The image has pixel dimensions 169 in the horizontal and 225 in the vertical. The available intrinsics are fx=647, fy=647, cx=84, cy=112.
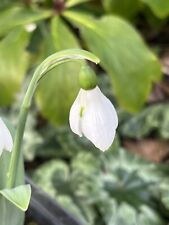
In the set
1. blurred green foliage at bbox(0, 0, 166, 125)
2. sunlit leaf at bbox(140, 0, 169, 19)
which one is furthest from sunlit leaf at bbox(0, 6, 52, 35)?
sunlit leaf at bbox(140, 0, 169, 19)

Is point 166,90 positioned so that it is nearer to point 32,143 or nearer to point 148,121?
point 148,121

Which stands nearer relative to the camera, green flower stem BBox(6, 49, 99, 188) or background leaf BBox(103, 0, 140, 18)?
green flower stem BBox(6, 49, 99, 188)

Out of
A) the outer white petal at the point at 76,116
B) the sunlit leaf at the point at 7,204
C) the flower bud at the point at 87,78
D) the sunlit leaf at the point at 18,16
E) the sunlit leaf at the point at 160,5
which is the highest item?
the flower bud at the point at 87,78

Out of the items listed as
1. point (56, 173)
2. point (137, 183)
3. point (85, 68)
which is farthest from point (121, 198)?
point (85, 68)

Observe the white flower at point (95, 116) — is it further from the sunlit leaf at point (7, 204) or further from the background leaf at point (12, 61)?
the background leaf at point (12, 61)

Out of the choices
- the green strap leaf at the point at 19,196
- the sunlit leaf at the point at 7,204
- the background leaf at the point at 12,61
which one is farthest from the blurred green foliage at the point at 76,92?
the green strap leaf at the point at 19,196

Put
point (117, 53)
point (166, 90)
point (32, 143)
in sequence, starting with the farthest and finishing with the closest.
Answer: point (166, 90), point (32, 143), point (117, 53)

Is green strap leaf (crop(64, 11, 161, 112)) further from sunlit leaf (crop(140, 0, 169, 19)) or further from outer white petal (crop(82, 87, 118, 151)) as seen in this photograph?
outer white petal (crop(82, 87, 118, 151))
